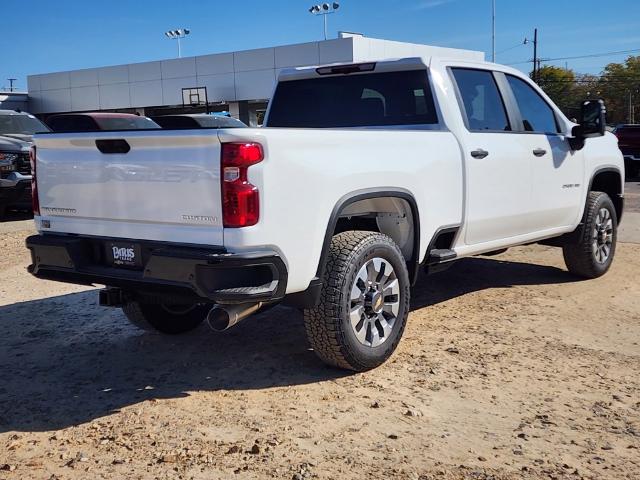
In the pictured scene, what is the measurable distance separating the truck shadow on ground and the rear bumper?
0.70 meters

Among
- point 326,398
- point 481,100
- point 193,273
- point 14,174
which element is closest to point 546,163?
point 481,100

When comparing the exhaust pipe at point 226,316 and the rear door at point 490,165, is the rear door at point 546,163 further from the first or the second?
the exhaust pipe at point 226,316

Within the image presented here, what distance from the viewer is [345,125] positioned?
19.1 ft

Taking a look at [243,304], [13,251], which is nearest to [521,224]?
[243,304]

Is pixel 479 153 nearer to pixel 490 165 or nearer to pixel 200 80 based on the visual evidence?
pixel 490 165

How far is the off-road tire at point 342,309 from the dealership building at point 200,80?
3300cm

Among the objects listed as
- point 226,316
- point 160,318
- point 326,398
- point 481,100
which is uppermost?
point 481,100

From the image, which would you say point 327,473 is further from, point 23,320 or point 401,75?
point 23,320

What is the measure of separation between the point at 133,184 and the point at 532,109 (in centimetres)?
381

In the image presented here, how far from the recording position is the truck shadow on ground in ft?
13.7

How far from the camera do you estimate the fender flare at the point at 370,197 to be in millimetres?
4137

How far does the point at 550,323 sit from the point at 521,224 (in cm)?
89

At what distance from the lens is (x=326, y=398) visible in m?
4.12

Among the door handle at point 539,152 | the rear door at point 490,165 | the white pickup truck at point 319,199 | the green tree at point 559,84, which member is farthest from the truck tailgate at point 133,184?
the green tree at point 559,84
